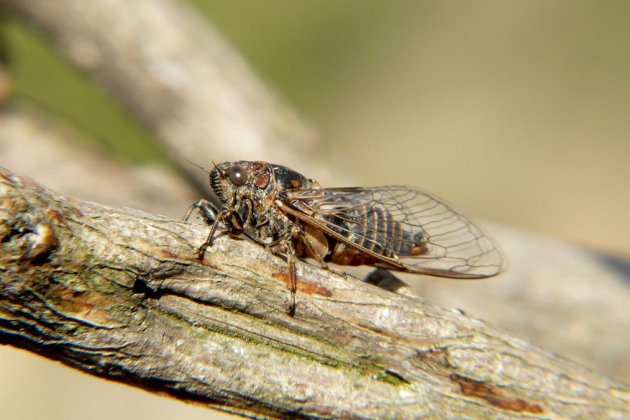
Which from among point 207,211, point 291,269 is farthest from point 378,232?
point 291,269

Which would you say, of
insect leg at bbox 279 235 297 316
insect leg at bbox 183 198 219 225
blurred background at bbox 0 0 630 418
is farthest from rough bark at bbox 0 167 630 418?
blurred background at bbox 0 0 630 418

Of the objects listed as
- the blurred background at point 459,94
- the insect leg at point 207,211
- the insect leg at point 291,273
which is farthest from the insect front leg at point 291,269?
the blurred background at point 459,94

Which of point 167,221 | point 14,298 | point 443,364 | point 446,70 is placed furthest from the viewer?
point 446,70

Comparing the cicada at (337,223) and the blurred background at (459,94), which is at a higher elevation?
the blurred background at (459,94)

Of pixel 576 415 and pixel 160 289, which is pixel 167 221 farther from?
pixel 576 415

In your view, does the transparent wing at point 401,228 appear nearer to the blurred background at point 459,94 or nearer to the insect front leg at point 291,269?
the insect front leg at point 291,269

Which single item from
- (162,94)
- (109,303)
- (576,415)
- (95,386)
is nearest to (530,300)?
(576,415)

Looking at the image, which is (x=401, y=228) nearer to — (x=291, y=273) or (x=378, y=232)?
(x=378, y=232)

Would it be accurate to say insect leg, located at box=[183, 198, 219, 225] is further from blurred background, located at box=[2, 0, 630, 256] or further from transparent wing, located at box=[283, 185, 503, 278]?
blurred background, located at box=[2, 0, 630, 256]
